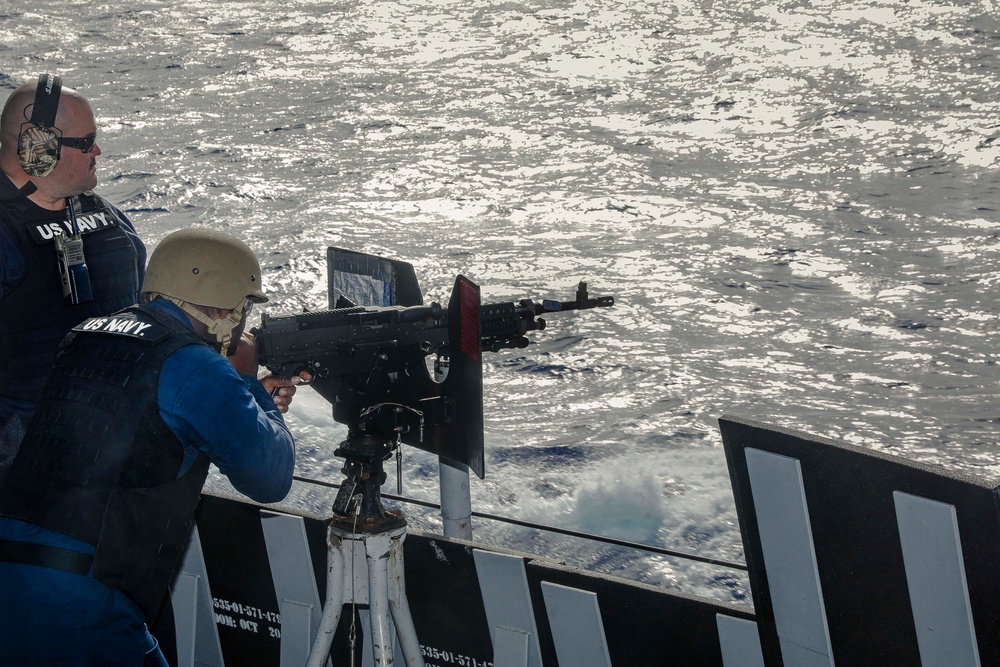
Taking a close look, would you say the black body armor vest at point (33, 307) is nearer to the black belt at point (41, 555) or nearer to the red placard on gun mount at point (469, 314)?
the black belt at point (41, 555)

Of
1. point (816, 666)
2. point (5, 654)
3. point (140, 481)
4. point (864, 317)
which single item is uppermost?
point (140, 481)

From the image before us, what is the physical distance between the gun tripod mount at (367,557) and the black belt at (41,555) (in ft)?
2.42

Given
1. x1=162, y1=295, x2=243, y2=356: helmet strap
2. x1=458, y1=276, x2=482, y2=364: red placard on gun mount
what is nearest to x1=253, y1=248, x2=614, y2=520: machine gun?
x1=458, y1=276, x2=482, y2=364: red placard on gun mount

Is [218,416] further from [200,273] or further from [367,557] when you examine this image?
[367,557]

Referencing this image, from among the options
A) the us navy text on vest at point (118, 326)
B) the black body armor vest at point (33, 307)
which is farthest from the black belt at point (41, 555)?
the black body armor vest at point (33, 307)

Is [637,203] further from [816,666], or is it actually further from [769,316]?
[816,666]

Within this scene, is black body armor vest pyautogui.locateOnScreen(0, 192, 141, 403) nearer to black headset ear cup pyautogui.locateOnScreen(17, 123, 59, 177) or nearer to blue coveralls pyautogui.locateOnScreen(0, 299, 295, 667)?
black headset ear cup pyautogui.locateOnScreen(17, 123, 59, 177)

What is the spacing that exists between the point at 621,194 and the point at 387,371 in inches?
399

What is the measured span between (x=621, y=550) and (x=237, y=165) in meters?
9.75

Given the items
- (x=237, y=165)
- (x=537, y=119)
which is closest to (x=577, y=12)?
(x=537, y=119)

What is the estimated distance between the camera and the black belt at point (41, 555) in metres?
2.57

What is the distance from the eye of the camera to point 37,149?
11.1ft

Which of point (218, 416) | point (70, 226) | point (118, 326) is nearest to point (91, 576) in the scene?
point (218, 416)

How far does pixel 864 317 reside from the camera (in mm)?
9422
